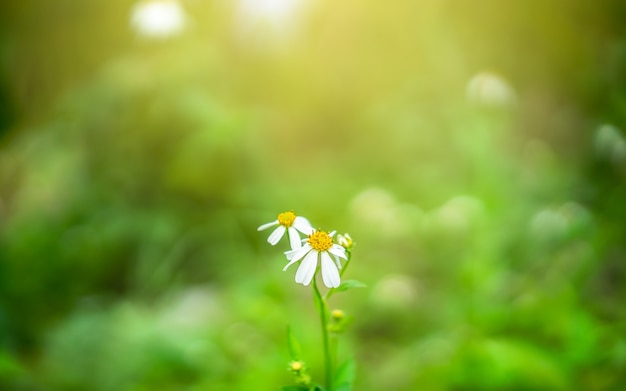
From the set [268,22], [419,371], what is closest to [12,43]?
[268,22]

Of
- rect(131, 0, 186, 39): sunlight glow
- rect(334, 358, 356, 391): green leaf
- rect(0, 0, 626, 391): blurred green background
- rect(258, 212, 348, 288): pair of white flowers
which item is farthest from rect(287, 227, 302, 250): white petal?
rect(131, 0, 186, 39): sunlight glow

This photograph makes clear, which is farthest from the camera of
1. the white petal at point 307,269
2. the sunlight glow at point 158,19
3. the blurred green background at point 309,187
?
the sunlight glow at point 158,19

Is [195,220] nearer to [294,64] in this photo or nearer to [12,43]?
[294,64]

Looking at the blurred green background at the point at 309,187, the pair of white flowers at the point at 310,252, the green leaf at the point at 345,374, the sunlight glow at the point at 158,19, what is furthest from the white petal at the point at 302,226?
the sunlight glow at the point at 158,19

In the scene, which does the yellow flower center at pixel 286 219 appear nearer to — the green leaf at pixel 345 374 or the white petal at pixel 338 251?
the white petal at pixel 338 251

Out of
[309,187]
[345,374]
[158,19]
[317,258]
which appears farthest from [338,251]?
[158,19]

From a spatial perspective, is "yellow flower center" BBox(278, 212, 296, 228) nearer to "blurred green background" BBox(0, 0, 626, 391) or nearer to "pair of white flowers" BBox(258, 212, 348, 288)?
"pair of white flowers" BBox(258, 212, 348, 288)

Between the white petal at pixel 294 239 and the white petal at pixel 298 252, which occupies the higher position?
the white petal at pixel 294 239
